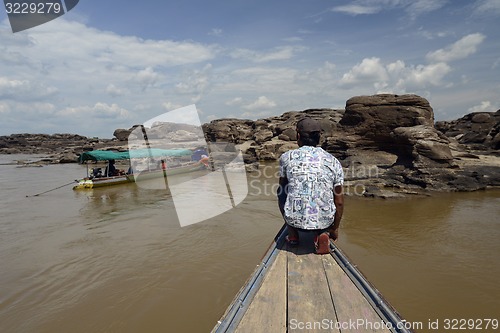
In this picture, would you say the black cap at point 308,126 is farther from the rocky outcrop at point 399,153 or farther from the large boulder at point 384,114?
the large boulder at point 384,114

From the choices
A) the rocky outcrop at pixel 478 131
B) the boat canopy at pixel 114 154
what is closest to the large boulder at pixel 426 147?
Result: the rocky outcrop at pixel 478 131

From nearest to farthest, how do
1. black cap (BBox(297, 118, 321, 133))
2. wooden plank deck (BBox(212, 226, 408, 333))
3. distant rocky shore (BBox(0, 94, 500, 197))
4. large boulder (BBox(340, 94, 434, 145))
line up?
wooden plank deck (BBox(212, 226, 408, 333))
black cap (BBox(297, 118, 321, 133))
distant rocky shore (BBox(0, 94, 500, 197))
large boulder (BBox(340, 94, 434, 145))

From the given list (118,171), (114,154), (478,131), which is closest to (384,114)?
(114,154)

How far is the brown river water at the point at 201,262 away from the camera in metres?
4.72

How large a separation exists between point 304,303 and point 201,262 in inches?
171

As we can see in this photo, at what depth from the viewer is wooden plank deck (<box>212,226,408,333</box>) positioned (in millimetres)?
2512

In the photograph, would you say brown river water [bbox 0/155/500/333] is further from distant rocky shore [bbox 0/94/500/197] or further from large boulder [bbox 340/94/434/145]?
large boulder [bbox 340/94/434/145]

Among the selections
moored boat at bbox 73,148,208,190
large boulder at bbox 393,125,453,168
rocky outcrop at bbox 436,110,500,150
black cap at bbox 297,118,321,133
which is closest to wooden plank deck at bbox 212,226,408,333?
black cap at bbox 297,118,321,133

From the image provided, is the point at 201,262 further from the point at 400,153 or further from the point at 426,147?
the point at 400,153

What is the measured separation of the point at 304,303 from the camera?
2838 mm

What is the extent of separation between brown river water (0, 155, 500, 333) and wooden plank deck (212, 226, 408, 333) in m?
1.79

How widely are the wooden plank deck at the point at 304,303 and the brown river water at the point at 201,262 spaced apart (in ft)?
5.89

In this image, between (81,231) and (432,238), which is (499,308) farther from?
(81,231)

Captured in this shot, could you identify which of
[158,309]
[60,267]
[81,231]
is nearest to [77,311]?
[158,309]
